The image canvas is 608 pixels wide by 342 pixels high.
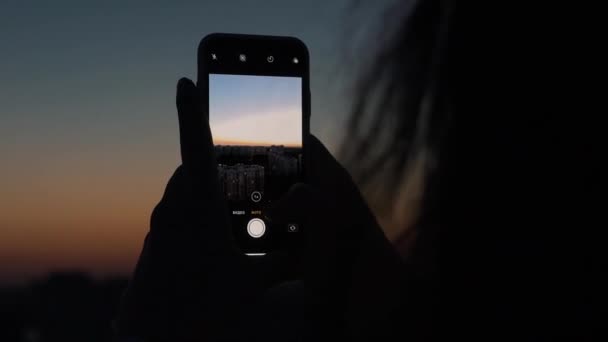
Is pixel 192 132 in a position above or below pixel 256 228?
above

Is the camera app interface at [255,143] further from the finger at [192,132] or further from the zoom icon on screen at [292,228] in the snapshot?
the finger at [192,132]

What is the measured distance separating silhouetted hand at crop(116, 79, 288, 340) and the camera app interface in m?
0.39

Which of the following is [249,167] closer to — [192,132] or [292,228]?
[292,228]

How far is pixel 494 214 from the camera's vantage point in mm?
1474

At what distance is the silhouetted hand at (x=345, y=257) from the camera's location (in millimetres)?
Answer: 1011

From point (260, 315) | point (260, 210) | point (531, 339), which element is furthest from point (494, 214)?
point (260, 315)

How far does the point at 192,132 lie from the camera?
98 cm

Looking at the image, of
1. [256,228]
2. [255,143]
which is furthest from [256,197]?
[255,143]

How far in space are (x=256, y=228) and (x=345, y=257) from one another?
43cm

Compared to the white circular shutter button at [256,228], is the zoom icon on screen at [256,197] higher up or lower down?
higher up

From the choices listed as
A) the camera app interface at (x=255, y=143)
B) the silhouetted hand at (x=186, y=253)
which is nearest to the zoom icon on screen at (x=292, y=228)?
the camera app interface at (x=255, y=143)

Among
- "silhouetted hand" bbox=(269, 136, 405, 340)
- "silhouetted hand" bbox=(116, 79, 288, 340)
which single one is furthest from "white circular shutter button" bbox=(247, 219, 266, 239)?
"silhouetted hand" bbox=(116, 79, 288, 340)

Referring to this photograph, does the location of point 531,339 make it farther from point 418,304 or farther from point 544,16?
point 544,16

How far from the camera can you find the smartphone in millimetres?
1422
